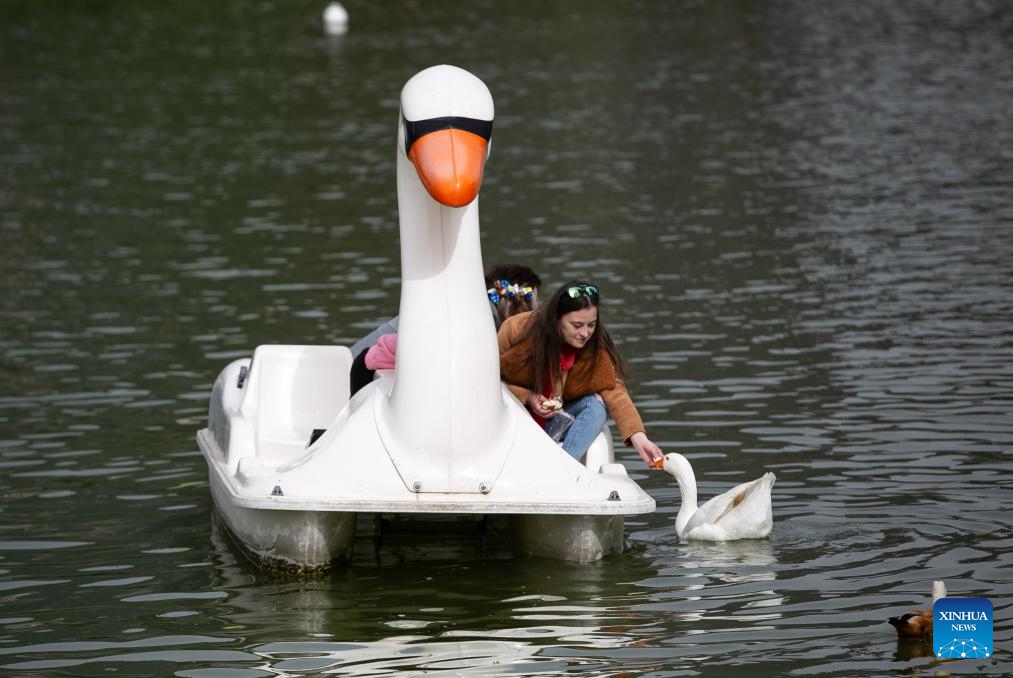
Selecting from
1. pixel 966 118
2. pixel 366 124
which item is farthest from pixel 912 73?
pixel 366 124

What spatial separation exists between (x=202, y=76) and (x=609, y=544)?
2821 centimetres

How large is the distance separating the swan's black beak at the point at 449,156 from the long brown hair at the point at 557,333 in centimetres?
94

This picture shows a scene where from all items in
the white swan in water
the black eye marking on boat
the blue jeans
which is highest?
the black eye marking on boat

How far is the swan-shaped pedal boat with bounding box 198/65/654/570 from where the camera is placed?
8039 mm

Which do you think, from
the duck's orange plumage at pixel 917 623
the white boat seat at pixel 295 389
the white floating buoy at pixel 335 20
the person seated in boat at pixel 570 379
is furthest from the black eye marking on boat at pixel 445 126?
the white floating buoy at pixel 335 20

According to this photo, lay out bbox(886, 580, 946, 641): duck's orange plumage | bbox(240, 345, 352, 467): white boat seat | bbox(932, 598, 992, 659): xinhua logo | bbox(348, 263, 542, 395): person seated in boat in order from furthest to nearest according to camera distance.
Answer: bbox(240, 345, 352, 467): white boat seat → bbox(348, 263, 542, 395): person seated in boat → bbox(886, 580, 946, 641): duck's orange plumage → bbox(932, 598, 992, 659): xinhua logo

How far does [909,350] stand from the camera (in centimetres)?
1341

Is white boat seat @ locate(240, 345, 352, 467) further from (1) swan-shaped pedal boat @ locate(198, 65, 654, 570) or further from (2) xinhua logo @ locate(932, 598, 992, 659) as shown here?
(2) xinhua logo @ locate(932, 598, 992, 659)

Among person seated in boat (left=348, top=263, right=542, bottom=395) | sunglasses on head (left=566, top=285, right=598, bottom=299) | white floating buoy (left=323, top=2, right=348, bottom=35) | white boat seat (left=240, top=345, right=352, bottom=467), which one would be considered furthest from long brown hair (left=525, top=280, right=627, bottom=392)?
white floating buoy (left=323, top=2, right=348, bottom=35)

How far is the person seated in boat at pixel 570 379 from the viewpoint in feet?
29.2

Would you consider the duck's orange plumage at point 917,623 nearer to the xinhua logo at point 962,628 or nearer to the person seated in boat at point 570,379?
the xinhua logo at point 962,628

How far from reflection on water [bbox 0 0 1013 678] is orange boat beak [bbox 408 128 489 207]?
1928mm

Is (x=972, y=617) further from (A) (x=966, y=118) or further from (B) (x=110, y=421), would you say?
(A) (x=966, y=118)

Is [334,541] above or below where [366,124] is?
below
